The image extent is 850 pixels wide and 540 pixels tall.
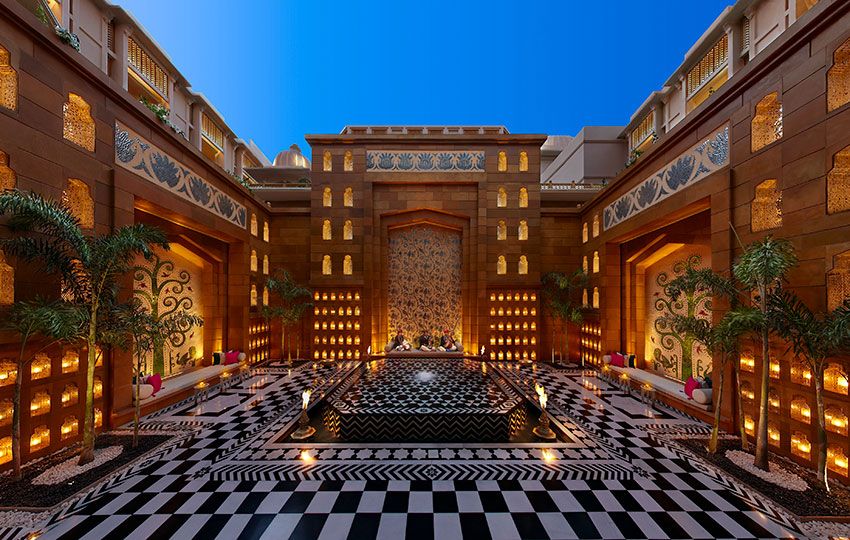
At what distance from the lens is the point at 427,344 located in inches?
535

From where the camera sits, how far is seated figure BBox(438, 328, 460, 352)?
13.3m

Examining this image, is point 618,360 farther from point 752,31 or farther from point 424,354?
point 752,31

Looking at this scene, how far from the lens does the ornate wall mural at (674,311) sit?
9.18 metres

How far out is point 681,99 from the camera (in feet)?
44.0

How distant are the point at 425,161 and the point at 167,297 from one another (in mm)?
10550

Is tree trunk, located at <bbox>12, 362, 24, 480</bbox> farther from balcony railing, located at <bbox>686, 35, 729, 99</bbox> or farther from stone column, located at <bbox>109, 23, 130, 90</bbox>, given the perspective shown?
balcony railing, located at <bbox>686, 35, 729, 99</bbox>

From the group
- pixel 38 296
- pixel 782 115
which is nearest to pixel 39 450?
pixel 38 296

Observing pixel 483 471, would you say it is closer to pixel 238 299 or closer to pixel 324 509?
pixel 324 509

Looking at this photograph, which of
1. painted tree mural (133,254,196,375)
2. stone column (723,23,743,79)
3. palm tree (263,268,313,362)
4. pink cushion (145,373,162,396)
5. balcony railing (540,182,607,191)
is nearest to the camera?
pink cushion (145,373,162,396)

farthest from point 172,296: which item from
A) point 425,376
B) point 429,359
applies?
point 429,359

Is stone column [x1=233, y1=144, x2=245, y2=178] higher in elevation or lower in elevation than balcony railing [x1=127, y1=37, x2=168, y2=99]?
lower

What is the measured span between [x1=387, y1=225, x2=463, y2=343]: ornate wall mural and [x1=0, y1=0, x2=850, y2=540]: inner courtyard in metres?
2.05

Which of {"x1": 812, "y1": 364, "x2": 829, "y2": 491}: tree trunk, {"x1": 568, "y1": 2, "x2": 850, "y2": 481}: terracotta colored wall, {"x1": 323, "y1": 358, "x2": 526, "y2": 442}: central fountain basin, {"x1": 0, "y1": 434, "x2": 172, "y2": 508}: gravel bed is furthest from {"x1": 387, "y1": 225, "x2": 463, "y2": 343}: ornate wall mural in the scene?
{"x1": 812, "y1": 364, "x2": 829, "y2": 491}: tree trunk

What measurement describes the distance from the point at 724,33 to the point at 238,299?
1996 cm
